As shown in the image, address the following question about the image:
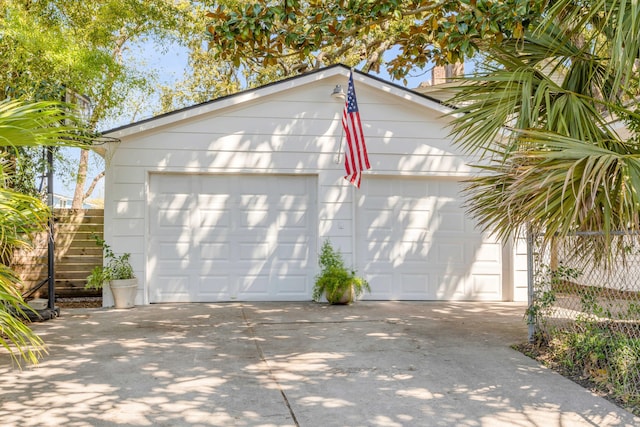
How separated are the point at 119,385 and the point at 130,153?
462 cm

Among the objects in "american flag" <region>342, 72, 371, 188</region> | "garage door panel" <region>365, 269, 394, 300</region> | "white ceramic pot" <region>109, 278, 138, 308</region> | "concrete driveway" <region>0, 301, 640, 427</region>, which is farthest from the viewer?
"garage door panel" <region>365, 269, 394, 300</region>

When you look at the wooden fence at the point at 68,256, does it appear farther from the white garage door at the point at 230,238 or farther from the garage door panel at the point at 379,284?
the garage door panel at the point at 379,284

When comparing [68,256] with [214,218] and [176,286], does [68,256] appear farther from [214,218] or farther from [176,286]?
[214,218]

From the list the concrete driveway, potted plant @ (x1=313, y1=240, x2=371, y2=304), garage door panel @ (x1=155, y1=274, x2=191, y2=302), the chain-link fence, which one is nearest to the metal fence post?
the chain-link fence

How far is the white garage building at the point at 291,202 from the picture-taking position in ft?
25.3

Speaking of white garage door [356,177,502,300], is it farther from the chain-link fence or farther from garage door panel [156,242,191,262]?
the chain-link fence

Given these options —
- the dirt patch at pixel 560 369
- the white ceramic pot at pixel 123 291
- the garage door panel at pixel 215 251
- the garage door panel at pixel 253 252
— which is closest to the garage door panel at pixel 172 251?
the garage door panel at pixel 215 251

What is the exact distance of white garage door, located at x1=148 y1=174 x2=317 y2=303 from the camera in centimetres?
782

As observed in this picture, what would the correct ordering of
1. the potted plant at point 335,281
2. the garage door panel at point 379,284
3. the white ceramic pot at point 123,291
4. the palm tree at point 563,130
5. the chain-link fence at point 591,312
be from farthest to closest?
the garage door panel at point 379,284 < the potted plant at point 335,281 < the white ceramic pot at point 123,291 < the chain-link fence at point 591,312 < the palm tree at point 563,130

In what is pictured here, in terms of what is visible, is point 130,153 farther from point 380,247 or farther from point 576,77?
point 576,77

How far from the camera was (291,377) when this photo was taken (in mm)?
4070

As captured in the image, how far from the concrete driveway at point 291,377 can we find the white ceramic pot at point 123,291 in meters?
0.87

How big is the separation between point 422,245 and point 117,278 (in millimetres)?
4681

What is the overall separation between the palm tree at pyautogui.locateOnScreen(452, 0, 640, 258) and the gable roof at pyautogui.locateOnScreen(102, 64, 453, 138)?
282 centimetres
